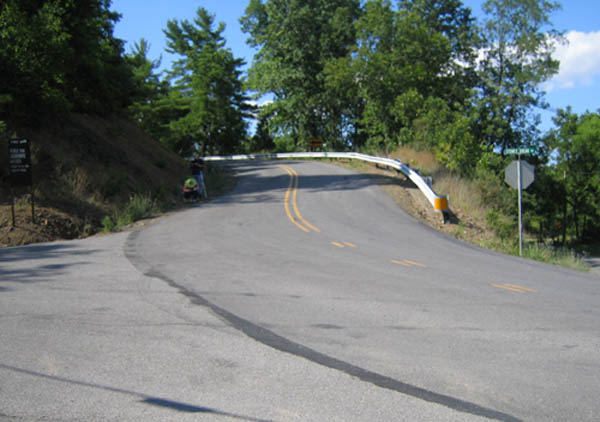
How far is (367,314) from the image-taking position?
6426 millimetres

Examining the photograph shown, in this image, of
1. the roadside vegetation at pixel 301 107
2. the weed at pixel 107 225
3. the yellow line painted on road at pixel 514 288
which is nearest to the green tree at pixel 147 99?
the roadside vegetation at pixel 301 107

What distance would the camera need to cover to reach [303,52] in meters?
55.7

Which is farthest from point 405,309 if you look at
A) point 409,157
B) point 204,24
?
point 204,24

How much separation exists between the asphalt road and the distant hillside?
12.7 ft

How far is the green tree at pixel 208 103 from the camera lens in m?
63.7

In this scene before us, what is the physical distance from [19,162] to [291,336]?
12.9m

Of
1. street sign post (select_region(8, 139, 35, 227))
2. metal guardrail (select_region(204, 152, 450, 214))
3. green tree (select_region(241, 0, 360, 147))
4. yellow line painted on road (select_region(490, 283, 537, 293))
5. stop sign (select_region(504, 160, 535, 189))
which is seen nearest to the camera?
yellow line painted on road (select_region(490, 283, 537, 293))

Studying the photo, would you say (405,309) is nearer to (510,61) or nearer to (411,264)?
(411,264)

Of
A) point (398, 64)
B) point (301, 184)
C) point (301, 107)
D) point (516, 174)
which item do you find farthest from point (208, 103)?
Answer: point (516, 174)

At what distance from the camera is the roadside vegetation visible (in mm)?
18531

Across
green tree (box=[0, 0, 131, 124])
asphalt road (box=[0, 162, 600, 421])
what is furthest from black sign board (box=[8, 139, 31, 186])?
asphalt road (box=[0, 162, 600, 421])

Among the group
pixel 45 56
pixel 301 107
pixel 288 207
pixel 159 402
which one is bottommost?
pixel 159 402

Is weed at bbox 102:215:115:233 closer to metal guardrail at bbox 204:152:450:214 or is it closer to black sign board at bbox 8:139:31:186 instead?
black sign board at bbox 8:139:31:186

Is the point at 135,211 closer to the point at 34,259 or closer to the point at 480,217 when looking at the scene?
the point at 34,259
